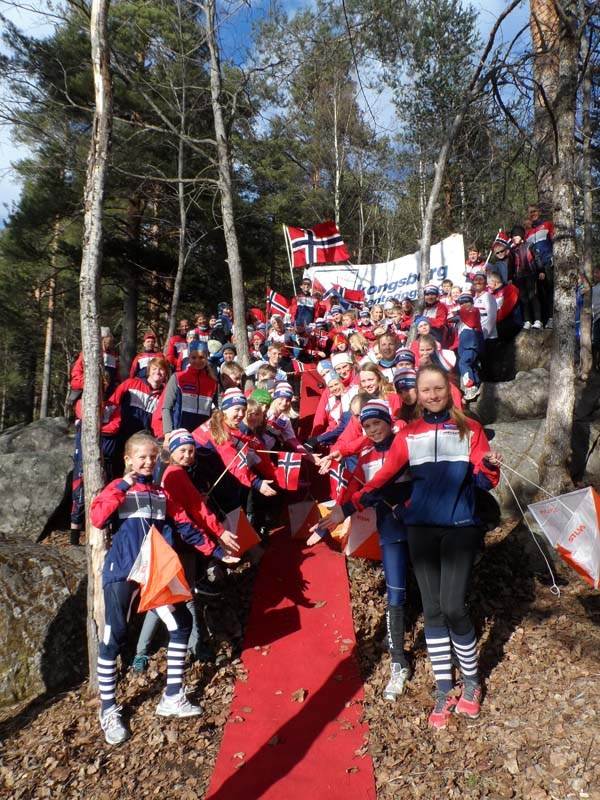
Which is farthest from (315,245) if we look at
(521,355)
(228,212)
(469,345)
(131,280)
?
(469,345)

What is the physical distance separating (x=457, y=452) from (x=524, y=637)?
2.17 m

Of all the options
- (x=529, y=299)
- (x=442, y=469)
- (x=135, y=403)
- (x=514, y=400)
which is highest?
(x=529, y=299)

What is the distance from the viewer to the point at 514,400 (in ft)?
29.6

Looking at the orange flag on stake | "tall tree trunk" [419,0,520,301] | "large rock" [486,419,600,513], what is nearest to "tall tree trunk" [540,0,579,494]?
"large rock" [486,419,600,513]

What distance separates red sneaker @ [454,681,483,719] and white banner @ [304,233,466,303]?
37.1 feet

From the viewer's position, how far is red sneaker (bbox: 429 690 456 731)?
12.9 ft

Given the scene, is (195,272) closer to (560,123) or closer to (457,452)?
(560,123)

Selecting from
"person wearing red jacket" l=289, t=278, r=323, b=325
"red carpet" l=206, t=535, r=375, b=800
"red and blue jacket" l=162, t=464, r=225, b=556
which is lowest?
"red carpet" l=206, t=535, r=375, b=800

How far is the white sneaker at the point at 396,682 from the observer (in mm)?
4348

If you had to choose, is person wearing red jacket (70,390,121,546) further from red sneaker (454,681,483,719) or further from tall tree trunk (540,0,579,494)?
tall tree trunk (540,0,579,494)

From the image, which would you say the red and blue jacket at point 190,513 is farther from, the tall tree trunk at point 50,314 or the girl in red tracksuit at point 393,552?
the tall tree trunk at point 50,314

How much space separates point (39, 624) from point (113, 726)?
1.36m

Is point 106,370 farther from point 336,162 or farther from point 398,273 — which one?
point 336,162

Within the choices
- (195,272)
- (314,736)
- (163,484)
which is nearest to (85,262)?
(163,484)
